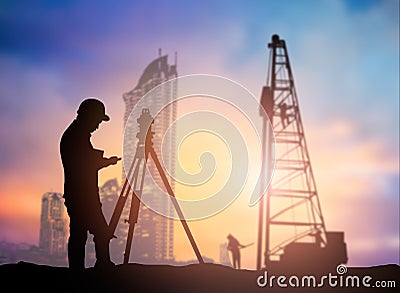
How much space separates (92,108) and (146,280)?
2.82m

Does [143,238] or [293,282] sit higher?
[143,238]

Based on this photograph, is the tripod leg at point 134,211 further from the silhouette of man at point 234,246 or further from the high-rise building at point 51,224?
the high-rise building at point 51,224

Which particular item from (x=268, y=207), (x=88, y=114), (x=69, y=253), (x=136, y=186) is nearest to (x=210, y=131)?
(x=136, y=186)

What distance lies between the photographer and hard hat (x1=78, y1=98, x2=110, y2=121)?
8.57 m

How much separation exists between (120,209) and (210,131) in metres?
2.73

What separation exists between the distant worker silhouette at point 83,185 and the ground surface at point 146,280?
35cm

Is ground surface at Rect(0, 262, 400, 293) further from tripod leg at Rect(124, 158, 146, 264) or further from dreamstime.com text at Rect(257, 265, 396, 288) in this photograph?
tripod leg at Rect(124, 158, 146, 264)

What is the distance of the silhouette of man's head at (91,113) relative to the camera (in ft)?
28.1

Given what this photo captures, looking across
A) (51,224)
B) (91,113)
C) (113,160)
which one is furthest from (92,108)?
(51,224)

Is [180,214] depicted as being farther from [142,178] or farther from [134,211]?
[142,178]

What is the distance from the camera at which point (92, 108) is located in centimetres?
860

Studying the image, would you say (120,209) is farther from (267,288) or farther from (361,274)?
(361,274)

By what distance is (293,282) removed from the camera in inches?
367

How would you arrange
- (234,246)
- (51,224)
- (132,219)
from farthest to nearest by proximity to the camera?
(51,224)
(234,246)
(132,219)
